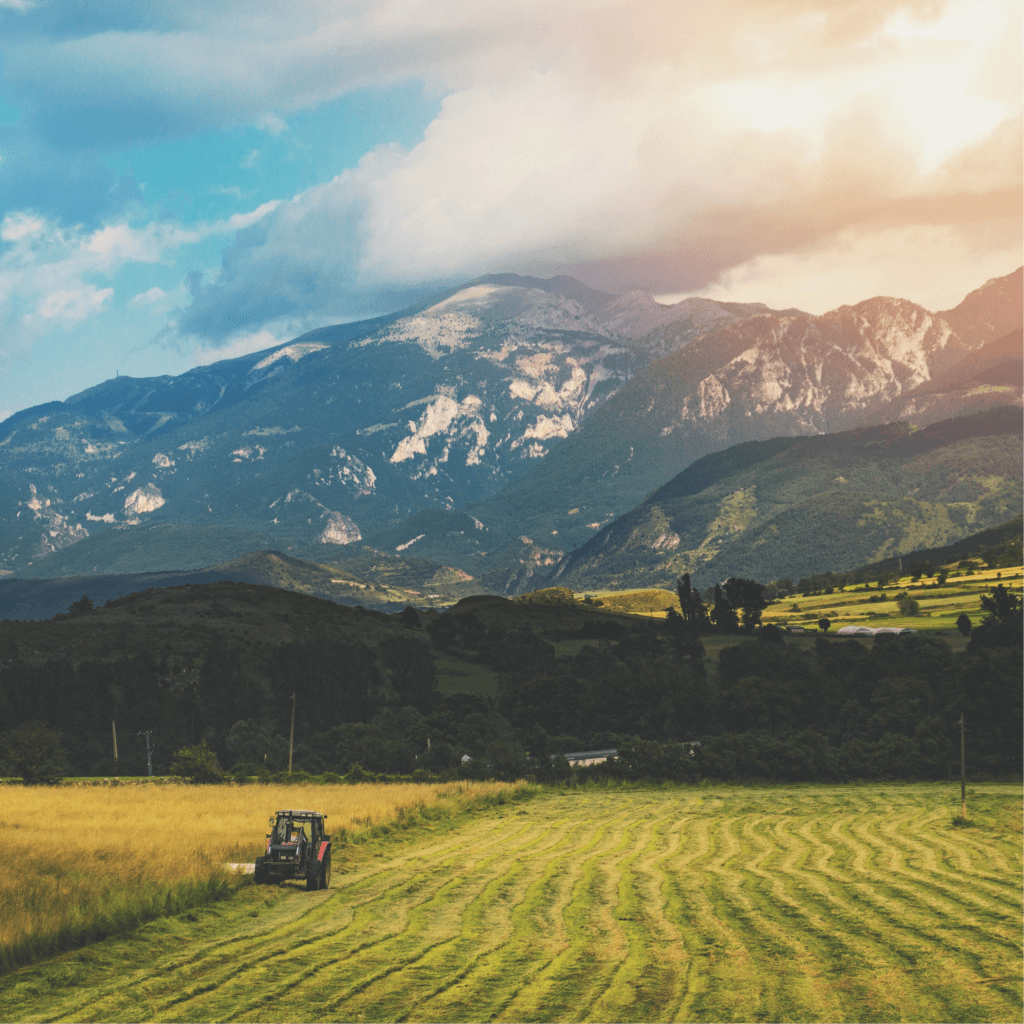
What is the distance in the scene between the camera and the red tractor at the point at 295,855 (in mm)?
27797

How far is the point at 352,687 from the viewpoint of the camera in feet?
475

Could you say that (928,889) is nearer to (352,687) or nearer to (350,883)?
(350,883)

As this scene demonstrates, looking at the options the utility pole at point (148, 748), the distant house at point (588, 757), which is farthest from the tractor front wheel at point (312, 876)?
the utility pole at point (148, 748)

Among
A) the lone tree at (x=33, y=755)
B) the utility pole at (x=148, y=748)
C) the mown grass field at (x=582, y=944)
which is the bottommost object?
the utility pole at (x=148, y=748)

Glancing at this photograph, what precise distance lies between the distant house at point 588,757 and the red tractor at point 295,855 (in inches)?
2207

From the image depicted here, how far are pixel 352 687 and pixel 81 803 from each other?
97.8 metres

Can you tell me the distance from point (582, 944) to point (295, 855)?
353 inches

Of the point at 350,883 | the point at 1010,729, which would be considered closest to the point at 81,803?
the point at 350,883

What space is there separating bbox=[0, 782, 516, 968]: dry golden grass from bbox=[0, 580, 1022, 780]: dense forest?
30.5m

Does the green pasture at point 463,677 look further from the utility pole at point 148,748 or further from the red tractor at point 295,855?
the red tractor at point 295,855

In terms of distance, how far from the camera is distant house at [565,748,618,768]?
84.5m

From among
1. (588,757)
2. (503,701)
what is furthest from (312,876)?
(503,701)

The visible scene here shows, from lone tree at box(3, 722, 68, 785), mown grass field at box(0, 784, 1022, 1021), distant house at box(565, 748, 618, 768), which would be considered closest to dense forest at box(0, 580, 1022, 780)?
distant house at box(565, 748, 618, 768)

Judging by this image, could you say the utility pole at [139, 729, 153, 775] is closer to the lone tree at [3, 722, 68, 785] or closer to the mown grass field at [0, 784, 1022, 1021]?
the lone tree at [3, 722, 68, 785]
